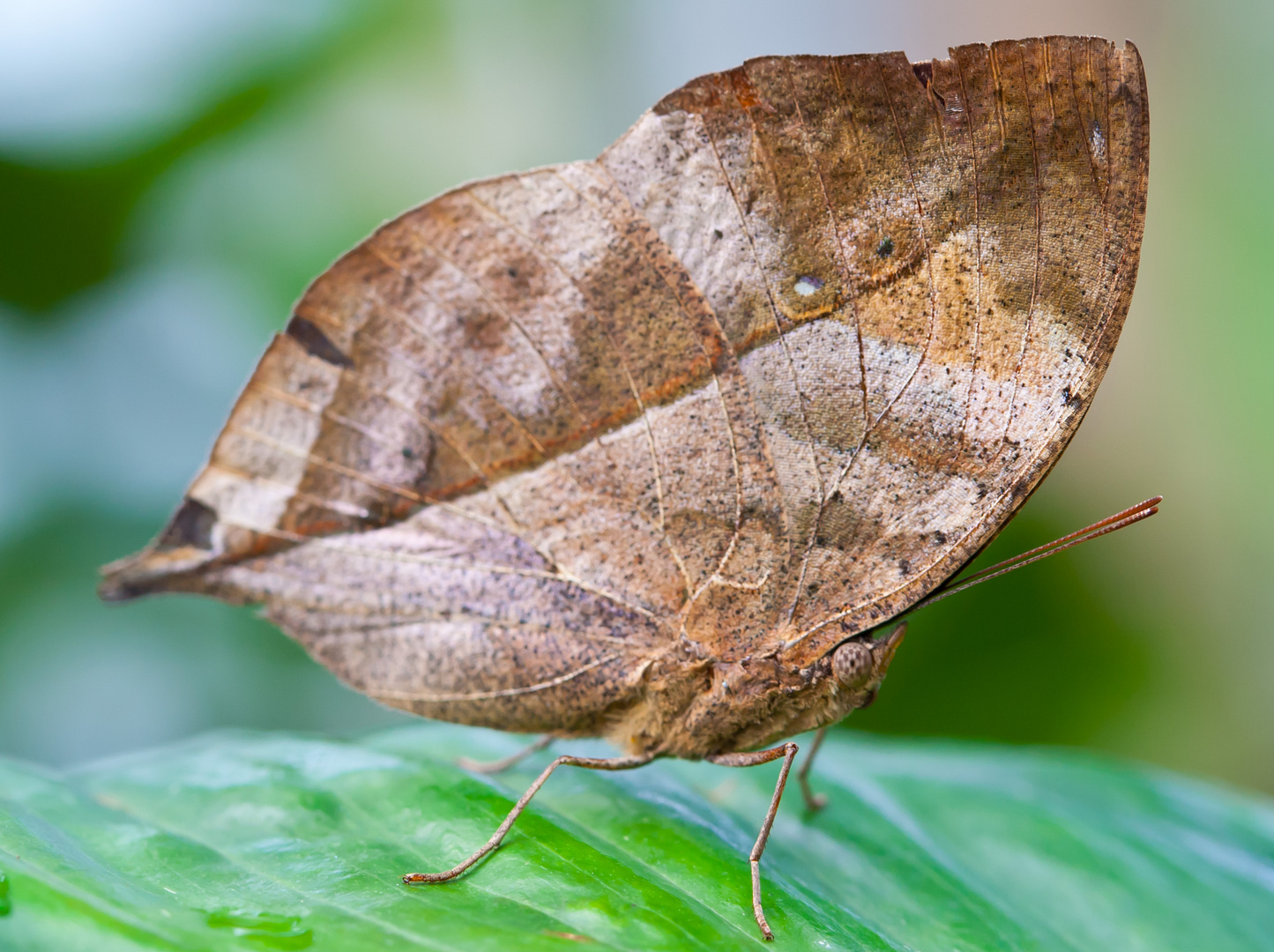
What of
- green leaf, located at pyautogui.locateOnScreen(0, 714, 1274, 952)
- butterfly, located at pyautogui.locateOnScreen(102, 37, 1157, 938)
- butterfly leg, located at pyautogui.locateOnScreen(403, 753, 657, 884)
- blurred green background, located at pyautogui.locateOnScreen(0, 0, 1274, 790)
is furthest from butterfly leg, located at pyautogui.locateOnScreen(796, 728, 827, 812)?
blurred green background, located at pyautogui.locateOnScreen(0, 0, 1274, 790)

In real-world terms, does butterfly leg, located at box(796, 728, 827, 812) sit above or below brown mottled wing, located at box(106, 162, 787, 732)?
below

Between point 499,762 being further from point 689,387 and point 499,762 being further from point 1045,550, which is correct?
point 1045,550

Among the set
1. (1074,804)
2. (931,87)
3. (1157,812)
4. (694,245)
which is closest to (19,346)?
(694,245)

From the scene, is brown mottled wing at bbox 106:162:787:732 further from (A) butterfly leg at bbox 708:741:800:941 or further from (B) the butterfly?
(A) butterfly leg at bbox 708:741:800:941

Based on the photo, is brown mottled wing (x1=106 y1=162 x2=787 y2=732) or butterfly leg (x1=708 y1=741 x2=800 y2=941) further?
brown mottled wing (x1=106 y1=162 x2=787 y2=732)

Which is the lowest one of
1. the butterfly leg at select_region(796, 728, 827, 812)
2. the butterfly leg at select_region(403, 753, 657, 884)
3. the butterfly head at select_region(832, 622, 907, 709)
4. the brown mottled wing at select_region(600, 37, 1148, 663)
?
the butterfly leg at select_region(796, 728, 827, 812)

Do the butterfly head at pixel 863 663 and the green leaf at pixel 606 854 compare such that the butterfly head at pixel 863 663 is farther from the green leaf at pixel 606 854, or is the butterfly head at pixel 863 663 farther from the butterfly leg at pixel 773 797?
the green leaf at pixel 606 854

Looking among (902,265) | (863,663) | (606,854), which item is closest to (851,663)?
(863,663)

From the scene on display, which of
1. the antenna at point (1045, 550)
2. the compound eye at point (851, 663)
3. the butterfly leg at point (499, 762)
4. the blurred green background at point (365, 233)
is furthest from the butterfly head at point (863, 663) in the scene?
the blurred green background at point (365, 233)

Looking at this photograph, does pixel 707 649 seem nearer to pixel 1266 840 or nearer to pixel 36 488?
pixel 1266 840
